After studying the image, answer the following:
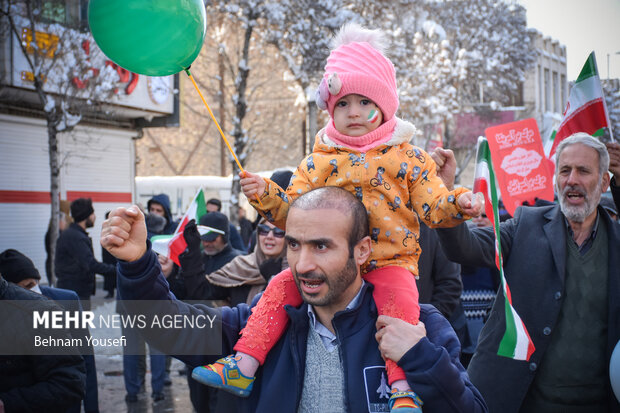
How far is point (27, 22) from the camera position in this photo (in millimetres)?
13367

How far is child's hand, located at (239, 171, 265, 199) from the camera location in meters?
2.76

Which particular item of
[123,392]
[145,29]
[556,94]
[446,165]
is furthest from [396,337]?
Answer: [556,94]

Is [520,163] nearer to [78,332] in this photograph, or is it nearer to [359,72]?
[359,72]

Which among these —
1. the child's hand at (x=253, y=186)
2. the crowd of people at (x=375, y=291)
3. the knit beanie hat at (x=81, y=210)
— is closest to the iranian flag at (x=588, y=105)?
the crowd of people at (x=375, y=291)

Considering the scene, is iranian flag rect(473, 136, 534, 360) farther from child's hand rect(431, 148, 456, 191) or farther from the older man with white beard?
the older man with white beard

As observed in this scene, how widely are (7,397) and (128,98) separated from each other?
1524 centimetres

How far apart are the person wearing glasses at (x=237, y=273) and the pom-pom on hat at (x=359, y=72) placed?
2.02 meters

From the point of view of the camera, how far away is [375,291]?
2752 mm

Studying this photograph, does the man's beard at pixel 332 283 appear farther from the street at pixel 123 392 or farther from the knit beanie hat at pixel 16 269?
the street at pixel 123 392

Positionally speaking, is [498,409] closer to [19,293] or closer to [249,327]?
[249,327]

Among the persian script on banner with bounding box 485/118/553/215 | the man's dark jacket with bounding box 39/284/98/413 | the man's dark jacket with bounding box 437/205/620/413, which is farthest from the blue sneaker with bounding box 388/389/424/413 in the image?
the persian script on banner with bounding box 485/118/553/215

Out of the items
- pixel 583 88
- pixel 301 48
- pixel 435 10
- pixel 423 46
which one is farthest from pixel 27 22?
pixel 435 10

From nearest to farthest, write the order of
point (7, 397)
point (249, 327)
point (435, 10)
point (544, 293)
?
point (249, 327) < point (7, 397) < point (544, 293) < point (435, 10)

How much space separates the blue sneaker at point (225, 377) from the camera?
2500mm
